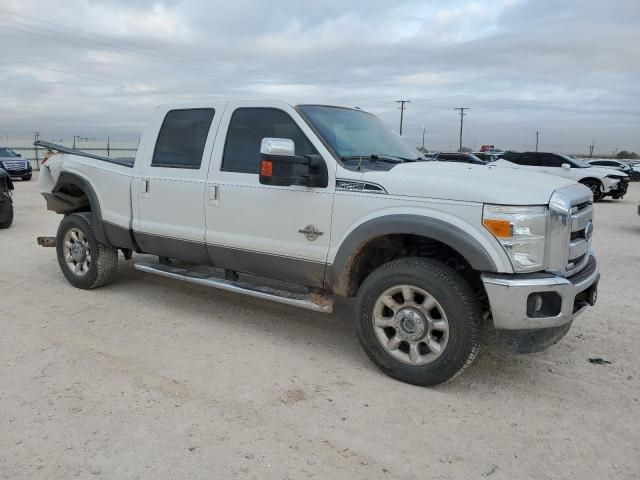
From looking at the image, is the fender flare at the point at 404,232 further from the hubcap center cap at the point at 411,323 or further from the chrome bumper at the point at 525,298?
the hubcap center cap at the point at 411,323

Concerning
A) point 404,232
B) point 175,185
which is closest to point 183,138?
point 175,185

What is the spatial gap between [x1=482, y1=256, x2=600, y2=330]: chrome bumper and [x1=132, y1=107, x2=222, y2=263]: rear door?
2.62 meters

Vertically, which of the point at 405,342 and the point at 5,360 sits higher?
the point at 405,342

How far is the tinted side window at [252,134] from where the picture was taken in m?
4.45

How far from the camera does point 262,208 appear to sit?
4.48 meters

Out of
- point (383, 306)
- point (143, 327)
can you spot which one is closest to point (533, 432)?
point (383, 306)

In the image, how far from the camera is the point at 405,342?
3928 mm

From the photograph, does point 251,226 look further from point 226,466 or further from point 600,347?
point 600,347

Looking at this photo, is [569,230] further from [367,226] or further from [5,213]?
[5,213]

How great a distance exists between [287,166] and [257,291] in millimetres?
1182

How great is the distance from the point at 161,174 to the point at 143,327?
1.43 meters

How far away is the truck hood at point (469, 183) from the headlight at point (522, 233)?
0.19 feet

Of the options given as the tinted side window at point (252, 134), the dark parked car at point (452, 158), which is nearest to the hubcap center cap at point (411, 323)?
the tinted side window at point (252, 134)

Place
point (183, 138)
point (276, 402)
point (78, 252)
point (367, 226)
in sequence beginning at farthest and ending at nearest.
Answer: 1. point (78, 252)
2. point (183, 138)
3. point (367, 226)
4. point (276, 402)
